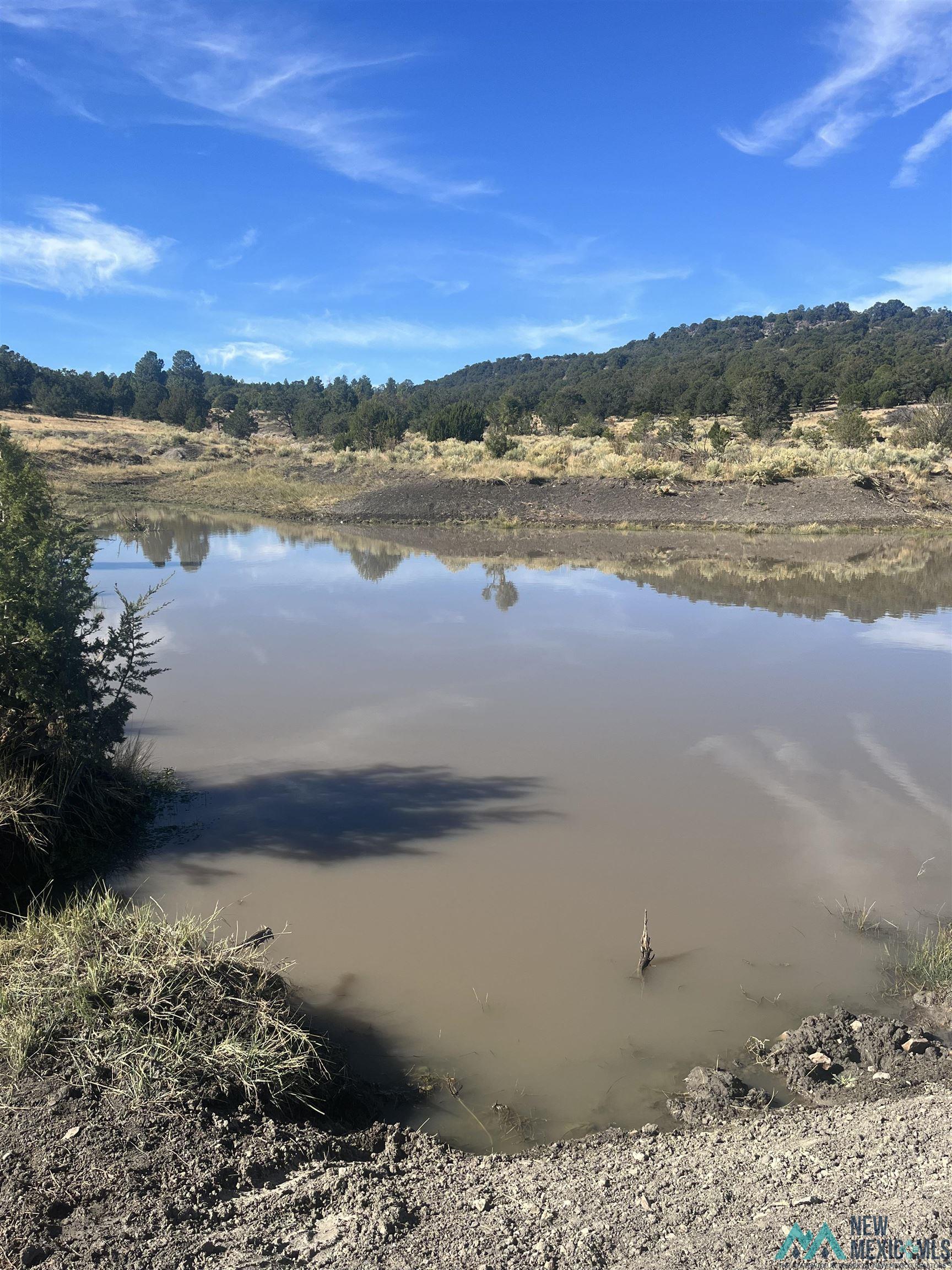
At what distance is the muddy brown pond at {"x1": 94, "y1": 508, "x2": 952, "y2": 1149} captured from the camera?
445cm

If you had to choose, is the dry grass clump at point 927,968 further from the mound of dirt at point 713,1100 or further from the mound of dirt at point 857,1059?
the mound of dirt at point 713,1100

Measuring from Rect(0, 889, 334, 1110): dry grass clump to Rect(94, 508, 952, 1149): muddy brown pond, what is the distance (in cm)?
63

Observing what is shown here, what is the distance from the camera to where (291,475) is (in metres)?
40.4

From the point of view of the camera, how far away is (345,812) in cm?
691

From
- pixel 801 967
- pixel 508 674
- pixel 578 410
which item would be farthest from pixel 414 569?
pixel 578 410

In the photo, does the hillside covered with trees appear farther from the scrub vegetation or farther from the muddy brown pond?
the scrub vegetation

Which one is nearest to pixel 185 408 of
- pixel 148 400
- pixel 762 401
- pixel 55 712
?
pixel 148 400

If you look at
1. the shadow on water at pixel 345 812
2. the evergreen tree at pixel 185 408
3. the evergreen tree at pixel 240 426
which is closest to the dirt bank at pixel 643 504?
the shadow on water at pixel 345 812

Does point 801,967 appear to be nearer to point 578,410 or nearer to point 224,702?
point 224,702

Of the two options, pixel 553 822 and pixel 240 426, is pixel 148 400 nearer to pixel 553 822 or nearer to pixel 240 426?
pixel 240 426

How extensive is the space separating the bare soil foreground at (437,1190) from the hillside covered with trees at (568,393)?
1584 inches

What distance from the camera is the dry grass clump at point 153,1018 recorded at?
137 inches

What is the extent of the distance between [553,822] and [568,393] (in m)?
67.1

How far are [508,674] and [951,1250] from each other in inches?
338
